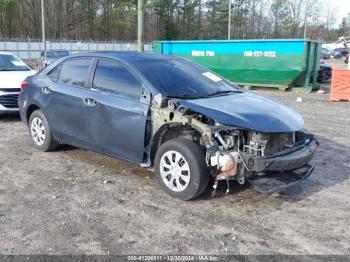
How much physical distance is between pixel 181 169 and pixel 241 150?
2.32 feet

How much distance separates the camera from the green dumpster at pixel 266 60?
1689cm

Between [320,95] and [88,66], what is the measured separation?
1270 cm

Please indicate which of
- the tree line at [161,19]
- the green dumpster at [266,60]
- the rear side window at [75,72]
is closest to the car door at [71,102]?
the rear side window at [75,72]

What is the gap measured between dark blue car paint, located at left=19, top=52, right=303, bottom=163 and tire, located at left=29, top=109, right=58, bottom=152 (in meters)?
0.17

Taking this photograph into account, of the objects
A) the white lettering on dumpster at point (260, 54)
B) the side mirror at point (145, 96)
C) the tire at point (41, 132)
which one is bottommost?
the tire at point (41, 132)

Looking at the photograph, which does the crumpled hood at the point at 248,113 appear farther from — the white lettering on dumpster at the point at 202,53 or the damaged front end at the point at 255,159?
the white lettering on dumpster at the point at 202,53

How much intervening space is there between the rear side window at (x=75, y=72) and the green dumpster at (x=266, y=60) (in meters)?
12.3

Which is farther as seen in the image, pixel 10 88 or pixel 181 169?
pixel 10 88

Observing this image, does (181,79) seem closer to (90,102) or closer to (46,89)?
(90,102)

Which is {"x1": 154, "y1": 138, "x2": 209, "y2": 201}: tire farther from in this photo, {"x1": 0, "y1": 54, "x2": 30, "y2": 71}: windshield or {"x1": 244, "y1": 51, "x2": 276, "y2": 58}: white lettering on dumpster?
{"x1": 244, "y1": 51, "x2": 276, "y2": 58}: white lettering on dumpster

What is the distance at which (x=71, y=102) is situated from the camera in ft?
19.8

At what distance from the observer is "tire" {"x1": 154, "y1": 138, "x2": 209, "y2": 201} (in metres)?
4.67

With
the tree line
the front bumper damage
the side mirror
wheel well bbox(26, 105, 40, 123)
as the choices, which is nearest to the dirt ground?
the front bumper damage

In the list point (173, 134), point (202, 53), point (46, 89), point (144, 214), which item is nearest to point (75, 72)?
point (46, 89)
